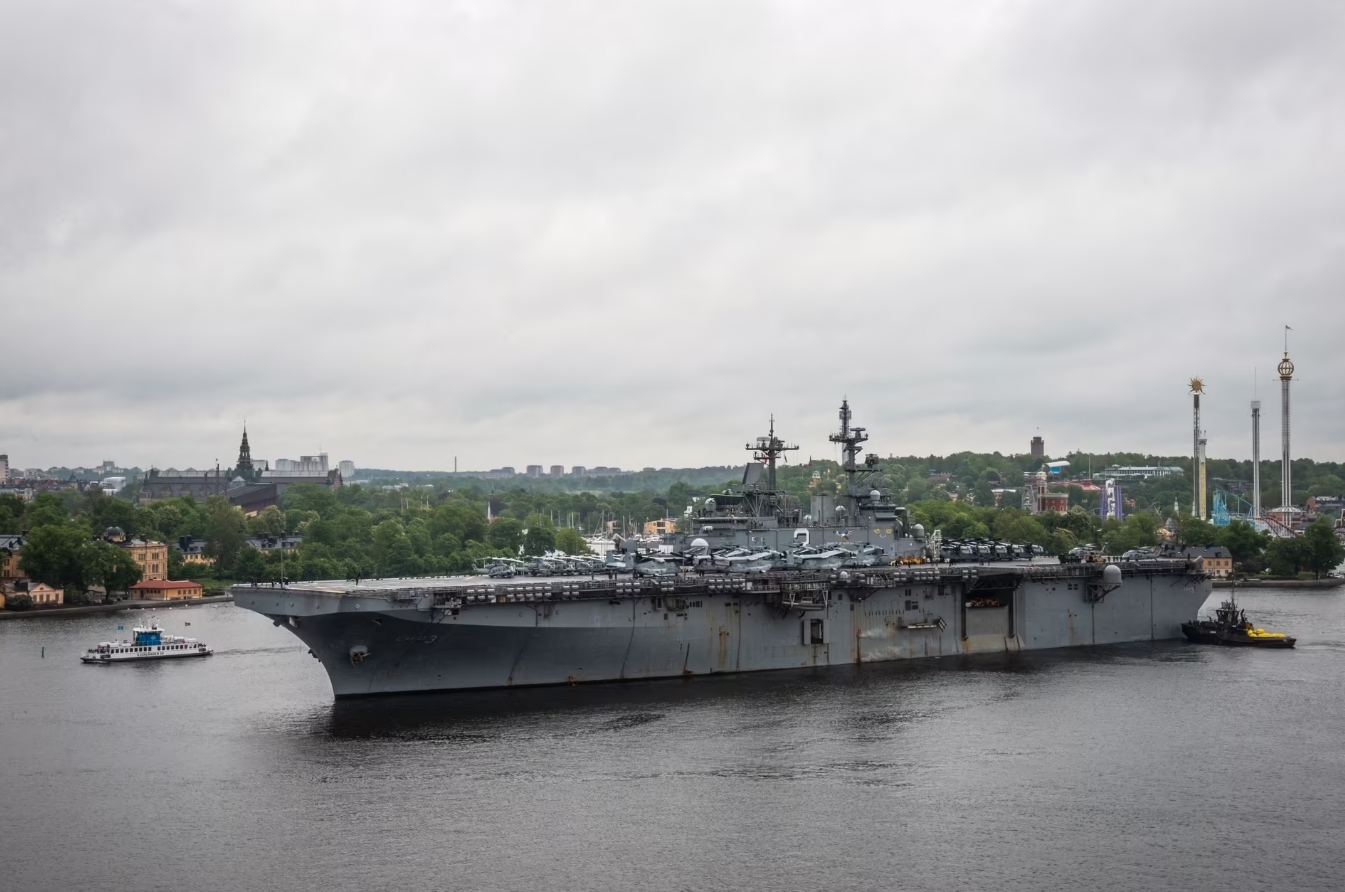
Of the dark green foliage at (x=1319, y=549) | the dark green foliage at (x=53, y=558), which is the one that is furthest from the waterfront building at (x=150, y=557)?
the dark green foliage at (x=1319, y=549)

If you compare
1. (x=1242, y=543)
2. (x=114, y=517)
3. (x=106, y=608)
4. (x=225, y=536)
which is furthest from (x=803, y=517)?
(x=114, y=517)

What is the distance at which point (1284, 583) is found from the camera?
90562mm

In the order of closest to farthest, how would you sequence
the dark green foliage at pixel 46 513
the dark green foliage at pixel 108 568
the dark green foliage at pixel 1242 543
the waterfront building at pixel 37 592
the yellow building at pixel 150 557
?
the waterfront building at pixel 37 592 < the dark green foliage at pixel 108 568 < the yellow building at pixel 150 557 < the dark green foliage at pixel 46 513 < the dark green foliage at pixel 1242 543

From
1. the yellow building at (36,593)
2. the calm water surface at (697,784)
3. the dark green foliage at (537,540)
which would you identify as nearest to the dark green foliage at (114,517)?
the yellow building at (36,593)

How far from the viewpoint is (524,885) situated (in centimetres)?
2111

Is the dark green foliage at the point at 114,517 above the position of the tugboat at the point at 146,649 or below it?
above

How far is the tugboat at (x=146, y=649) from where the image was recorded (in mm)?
47562

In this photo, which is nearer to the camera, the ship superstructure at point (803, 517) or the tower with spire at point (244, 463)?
the ship superstructure at point (803, 517)

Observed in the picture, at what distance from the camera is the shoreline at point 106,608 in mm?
67438

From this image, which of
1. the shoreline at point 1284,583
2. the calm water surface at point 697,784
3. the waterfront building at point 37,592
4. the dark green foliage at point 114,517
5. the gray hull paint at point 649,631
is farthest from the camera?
the dark green foliage at point 114,517

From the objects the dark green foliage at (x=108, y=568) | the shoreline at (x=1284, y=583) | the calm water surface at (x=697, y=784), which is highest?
the dark green foliage at (x=108, y=568)

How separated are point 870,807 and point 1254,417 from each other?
407 ft

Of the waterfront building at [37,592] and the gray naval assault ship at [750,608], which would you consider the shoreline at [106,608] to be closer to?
the waterfront building at [37,592]

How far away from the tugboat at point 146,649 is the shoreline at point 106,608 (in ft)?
65.6
